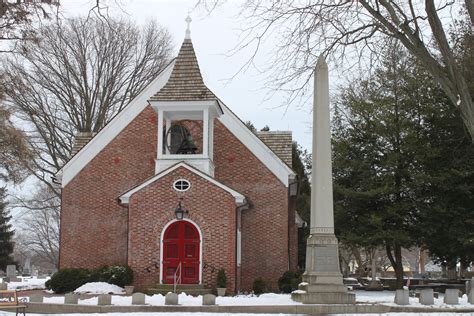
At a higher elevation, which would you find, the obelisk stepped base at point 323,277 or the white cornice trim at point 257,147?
the white cornice trim at point 257,147

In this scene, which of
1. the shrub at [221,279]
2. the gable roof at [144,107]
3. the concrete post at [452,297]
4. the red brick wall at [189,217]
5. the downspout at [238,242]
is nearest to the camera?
the concrete post at [452,297]

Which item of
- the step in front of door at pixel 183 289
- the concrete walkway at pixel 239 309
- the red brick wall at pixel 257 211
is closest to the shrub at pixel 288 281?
the red brick wall at pixel 257 211

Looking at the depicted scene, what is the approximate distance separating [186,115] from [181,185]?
3703 mm

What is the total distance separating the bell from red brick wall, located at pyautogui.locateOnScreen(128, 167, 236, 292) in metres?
1.95

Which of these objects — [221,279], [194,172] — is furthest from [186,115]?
[221,279]

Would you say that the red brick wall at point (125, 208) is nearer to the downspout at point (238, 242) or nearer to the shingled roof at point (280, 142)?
the downspout at point (238, 242)

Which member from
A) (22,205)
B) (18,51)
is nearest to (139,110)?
(18,51)

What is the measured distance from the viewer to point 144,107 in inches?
1067

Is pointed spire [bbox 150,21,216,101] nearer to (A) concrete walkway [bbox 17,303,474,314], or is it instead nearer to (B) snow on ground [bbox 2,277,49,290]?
(B) snow on ground [bbox 2,277,49,290]

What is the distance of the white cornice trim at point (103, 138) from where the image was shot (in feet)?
88.5

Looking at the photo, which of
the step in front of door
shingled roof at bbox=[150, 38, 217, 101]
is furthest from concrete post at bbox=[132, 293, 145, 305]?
shingled roof at bbox=[150, 38, 217, 101]

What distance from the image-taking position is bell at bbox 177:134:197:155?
25.4 m

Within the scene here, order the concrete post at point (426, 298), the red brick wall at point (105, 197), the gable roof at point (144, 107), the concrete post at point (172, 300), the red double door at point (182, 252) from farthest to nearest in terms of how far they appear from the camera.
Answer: the red brick wall at point (105, 197)
the gable roof at point (144, 107)
the red double door at point (182, 252)
the concrete post at point (426, 298)
the concrete post at point (172, 300)

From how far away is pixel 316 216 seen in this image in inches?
739
